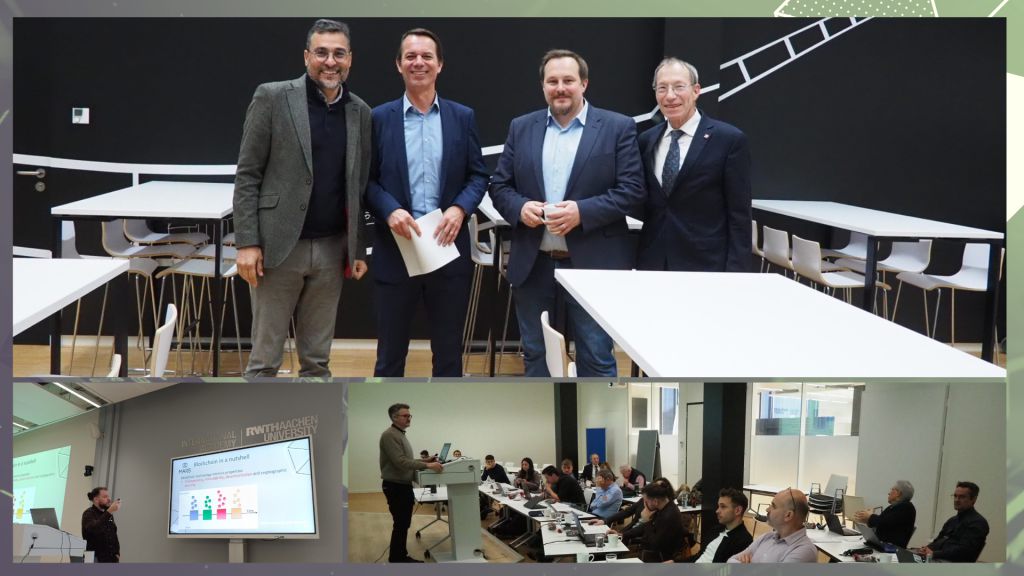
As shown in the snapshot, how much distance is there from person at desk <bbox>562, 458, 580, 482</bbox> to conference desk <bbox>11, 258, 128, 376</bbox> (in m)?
1.65

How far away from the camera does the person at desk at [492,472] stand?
306 cm

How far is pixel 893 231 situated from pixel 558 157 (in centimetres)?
221

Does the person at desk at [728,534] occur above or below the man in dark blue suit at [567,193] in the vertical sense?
below

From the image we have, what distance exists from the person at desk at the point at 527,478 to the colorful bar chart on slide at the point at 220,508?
81cm

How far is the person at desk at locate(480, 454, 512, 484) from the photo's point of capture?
10.0 feet

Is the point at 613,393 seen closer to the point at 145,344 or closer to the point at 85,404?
the point at 85,404

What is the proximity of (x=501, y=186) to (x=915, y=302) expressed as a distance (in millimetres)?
3664

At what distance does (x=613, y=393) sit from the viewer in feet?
10.0

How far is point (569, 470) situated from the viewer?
3107 mm

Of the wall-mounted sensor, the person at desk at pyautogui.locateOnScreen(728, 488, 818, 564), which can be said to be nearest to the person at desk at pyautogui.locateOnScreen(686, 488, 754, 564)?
the person at desk at pyautogui.locateOnScreen(728, 488, 818, 564)

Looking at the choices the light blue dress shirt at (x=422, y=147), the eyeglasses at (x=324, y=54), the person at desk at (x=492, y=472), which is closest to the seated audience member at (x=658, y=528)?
the person at desk at (x=492, y=472)

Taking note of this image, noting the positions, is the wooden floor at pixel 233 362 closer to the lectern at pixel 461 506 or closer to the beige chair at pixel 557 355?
the beige chair at pixel 557 355

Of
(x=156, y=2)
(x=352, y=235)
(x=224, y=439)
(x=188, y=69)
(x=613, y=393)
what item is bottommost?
(x=224, y=439)

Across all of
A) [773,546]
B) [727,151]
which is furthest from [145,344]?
[773,546]
